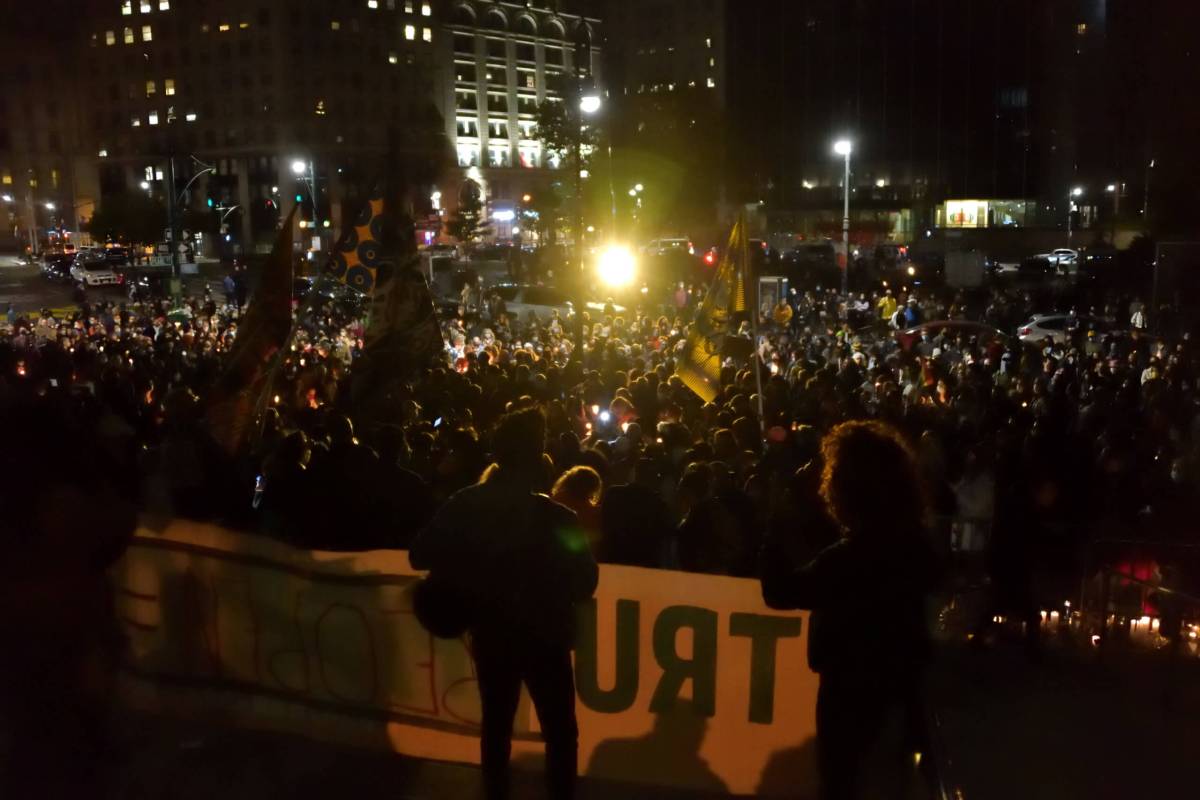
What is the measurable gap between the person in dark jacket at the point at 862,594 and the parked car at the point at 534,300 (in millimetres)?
23142

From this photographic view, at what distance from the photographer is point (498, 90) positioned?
113 metres

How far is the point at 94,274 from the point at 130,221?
32898 millimetres

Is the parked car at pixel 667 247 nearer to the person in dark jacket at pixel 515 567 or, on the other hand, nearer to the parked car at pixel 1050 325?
the parked car at pixel 1050 325

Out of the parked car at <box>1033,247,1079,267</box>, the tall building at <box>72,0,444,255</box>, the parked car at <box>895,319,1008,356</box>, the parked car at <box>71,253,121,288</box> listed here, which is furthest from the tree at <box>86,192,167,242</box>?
the parked car at <box>895,319,1008,356</box>

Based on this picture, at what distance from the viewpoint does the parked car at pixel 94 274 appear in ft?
164

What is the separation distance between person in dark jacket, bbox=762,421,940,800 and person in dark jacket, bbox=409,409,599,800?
0.80 m

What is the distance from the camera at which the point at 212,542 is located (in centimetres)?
555

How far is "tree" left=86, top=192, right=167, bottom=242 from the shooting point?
80.1 m

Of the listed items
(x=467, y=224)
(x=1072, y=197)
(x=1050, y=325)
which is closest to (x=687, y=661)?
(x=1050, y=325)

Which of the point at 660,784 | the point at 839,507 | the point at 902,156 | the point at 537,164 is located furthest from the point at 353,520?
the point at 537,164

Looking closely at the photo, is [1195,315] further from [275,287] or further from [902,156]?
[902,156]

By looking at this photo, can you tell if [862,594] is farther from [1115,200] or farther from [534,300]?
[1115,200]

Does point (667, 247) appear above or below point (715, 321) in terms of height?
above

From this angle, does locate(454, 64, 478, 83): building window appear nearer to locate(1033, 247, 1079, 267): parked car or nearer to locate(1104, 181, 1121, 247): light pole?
locate(1104, 181, 1121, 247): light pole
